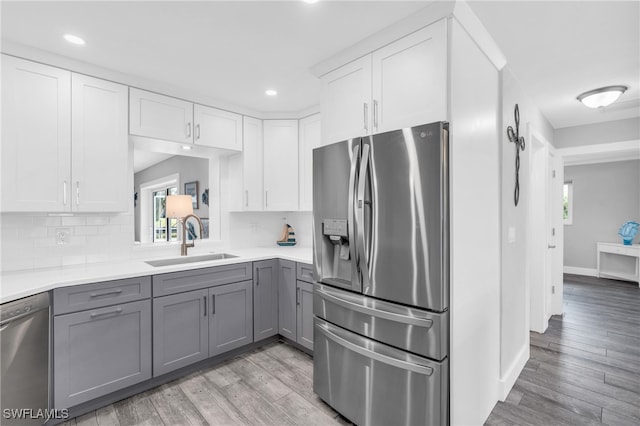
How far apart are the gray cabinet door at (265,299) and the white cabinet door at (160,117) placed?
143 centimetres

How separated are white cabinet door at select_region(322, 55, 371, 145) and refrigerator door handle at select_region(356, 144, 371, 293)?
280 mm

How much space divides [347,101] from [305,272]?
1.52 meters

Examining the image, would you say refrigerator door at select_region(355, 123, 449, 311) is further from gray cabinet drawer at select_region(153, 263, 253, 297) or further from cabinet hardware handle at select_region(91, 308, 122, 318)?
cabinet hardware handle at select_region(91, 308, 122, 318)

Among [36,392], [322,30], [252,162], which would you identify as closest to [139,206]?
[252,162]

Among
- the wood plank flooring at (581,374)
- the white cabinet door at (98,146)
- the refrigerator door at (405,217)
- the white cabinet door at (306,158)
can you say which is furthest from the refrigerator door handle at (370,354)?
the white cabinet door at (98,146)

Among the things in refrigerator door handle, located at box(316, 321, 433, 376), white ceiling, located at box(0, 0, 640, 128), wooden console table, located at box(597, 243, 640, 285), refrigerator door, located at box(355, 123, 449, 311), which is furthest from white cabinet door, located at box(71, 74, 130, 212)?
wooden console table, located at box(597, 243, 640, 285)

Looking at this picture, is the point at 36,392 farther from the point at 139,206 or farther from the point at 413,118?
the point at 413,118

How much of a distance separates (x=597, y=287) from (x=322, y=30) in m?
6.31

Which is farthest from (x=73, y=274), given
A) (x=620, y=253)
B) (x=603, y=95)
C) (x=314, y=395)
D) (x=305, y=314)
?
(x=620, y=253)

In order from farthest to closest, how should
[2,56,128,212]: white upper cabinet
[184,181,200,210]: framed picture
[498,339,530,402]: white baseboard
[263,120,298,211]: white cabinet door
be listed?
[184,181,200,210]: framed picture < [263,120,298,211]: white cabinet door < [498,339,530,402]: white baseboard < [2,56,128,212]: white upper cabinet

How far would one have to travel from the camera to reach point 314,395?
2.26m

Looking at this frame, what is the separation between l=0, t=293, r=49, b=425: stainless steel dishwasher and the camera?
5.43 feet

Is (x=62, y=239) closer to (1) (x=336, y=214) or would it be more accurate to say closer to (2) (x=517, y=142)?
(1) (x=336, y=214)

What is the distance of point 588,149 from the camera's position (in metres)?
3.87
